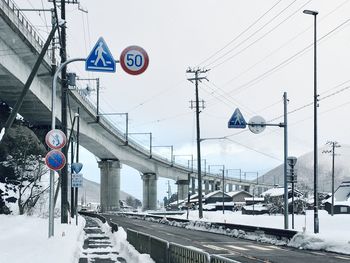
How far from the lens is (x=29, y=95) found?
3712 centimetres

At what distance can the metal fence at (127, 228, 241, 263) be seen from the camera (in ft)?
29.0

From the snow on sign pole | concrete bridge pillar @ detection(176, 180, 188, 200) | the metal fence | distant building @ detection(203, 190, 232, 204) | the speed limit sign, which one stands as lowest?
distant building @ detection(203, 190, 232, 204)

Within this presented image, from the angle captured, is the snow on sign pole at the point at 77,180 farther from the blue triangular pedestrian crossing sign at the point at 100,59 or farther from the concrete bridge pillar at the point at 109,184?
the concrete bridge pillar at the point at 109,184

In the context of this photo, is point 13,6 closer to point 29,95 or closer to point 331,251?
point 29,95

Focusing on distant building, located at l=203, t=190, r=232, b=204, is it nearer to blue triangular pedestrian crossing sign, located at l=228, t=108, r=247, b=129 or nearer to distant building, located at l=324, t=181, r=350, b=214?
distant building, located at l=324, t=181, r=350, b=214

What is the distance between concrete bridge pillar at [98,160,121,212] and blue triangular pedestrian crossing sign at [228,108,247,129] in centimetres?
5694

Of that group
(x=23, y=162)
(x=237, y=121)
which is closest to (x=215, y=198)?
(x=23, y=162)

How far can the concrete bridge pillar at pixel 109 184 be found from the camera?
282 feet

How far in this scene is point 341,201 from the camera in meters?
89.2

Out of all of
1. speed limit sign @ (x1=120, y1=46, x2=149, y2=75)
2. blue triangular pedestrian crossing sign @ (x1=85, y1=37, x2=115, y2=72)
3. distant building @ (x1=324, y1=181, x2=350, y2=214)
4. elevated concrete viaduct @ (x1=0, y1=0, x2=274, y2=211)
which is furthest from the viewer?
distant building @ (x1=324, y1=181, x2=350, y2=214)

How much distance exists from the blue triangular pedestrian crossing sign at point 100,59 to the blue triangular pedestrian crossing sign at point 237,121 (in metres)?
17.5

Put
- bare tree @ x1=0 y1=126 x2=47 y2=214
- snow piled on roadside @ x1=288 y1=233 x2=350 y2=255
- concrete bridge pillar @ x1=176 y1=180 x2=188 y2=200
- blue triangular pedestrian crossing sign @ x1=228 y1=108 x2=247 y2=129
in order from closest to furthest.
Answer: snow piled on roadside @ x1=288 y1=233 x2=350 y2=255, blue triangular pedestrian crossing sign @ x1=228 y1=108 x2=247 y2=129, bare tree @ x1=0 y1=126 x2=47 y2=214, concrete bridge pillar @ x1=176 y1=180 x2=188 y2=200

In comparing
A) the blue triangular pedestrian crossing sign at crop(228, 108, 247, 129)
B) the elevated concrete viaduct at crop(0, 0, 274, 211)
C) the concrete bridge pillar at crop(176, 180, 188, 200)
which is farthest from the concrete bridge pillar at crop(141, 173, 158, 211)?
the blue triangular pedestrian crossing sign at crop(228, 108, 247, 129)

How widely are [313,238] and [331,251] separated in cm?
142
